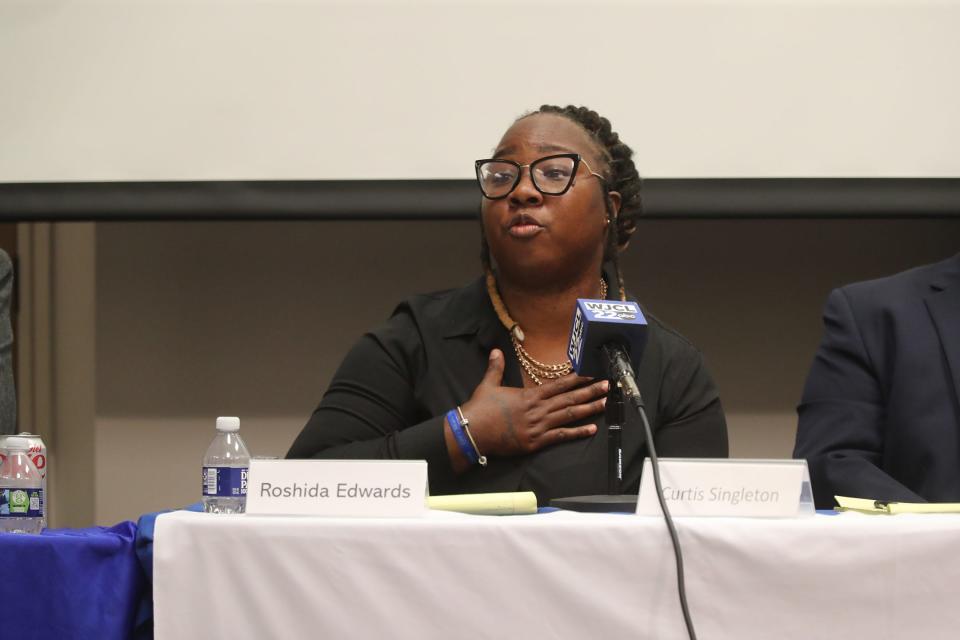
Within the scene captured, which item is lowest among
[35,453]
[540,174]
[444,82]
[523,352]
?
[35,453]

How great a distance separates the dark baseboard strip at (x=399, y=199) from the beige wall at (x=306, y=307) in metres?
0.44

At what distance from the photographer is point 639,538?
3.94 ft

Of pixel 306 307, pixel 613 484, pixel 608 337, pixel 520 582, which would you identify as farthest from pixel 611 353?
pixel 306 307

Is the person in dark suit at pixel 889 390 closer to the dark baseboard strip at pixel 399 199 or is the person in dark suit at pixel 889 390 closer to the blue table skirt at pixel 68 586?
the dark baseboard strip at pixel 399 199

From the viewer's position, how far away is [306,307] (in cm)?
331

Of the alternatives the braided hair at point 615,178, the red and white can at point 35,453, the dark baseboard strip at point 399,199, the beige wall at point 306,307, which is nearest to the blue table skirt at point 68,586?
the red and white can at point 35,453

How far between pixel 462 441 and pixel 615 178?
67cm

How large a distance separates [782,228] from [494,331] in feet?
5.41

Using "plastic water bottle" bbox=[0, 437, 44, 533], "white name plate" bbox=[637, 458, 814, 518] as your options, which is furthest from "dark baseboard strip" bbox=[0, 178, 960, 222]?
"white name plate" bbox=[637, 458, 814, 518]

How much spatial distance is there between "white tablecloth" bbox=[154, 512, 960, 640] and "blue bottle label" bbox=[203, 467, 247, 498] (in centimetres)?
16

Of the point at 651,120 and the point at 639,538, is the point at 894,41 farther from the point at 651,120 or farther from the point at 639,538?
the point at 639,538

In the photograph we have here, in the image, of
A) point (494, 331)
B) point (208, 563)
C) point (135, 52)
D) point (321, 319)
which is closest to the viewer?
point (208, 563)

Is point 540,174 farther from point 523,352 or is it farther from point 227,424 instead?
point 227,424

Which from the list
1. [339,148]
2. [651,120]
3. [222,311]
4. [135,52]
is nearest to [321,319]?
[222,311]
